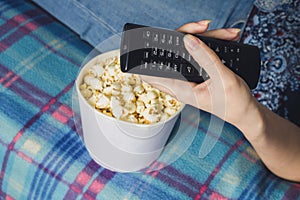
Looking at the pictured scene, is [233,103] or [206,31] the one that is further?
[206,31]

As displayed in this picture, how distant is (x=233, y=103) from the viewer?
1.93 feet

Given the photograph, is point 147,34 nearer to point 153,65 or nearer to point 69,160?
point 153,65

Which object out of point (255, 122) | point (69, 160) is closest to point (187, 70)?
point (255, 122)

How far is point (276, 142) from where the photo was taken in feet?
2.23

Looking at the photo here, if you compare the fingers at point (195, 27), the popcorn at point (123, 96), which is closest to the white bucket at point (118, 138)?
the popcorn at point (123, 96)

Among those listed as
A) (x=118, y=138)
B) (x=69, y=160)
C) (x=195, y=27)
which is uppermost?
(x=195, y=27)

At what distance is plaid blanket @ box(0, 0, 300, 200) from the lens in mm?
675

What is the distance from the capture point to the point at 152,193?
0.67m

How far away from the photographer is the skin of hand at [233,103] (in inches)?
22.7

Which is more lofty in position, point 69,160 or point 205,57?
point 205,57

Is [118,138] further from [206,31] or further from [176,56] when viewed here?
[206,31]

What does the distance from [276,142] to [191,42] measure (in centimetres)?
22

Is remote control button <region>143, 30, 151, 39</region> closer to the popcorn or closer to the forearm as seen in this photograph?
the popcorn

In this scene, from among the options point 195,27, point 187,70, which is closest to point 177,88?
point 187,70
